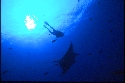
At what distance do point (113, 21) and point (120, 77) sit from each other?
6293 mm

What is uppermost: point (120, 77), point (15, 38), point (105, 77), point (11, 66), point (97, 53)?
point (15, 38)

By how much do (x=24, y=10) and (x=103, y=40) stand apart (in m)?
9.73

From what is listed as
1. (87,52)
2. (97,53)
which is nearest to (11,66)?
(87,52)

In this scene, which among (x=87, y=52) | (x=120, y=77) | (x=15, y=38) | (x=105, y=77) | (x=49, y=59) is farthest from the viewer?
(x=15, y=38)

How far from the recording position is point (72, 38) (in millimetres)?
17188

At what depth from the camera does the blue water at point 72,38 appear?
13.6 metres

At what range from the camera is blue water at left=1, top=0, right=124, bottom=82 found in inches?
537

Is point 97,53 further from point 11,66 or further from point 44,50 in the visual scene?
point 11,66

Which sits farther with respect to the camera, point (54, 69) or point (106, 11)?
point (54, 69)

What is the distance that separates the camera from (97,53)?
47.5 feet

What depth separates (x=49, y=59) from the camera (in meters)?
17.9

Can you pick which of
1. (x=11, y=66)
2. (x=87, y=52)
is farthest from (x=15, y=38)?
(x=87, y=52)

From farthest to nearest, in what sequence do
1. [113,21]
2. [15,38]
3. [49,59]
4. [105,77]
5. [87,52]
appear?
[15,38]
[49,59]
[87,52]
[113,21]
[105,77]

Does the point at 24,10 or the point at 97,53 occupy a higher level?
the point at 24,10
